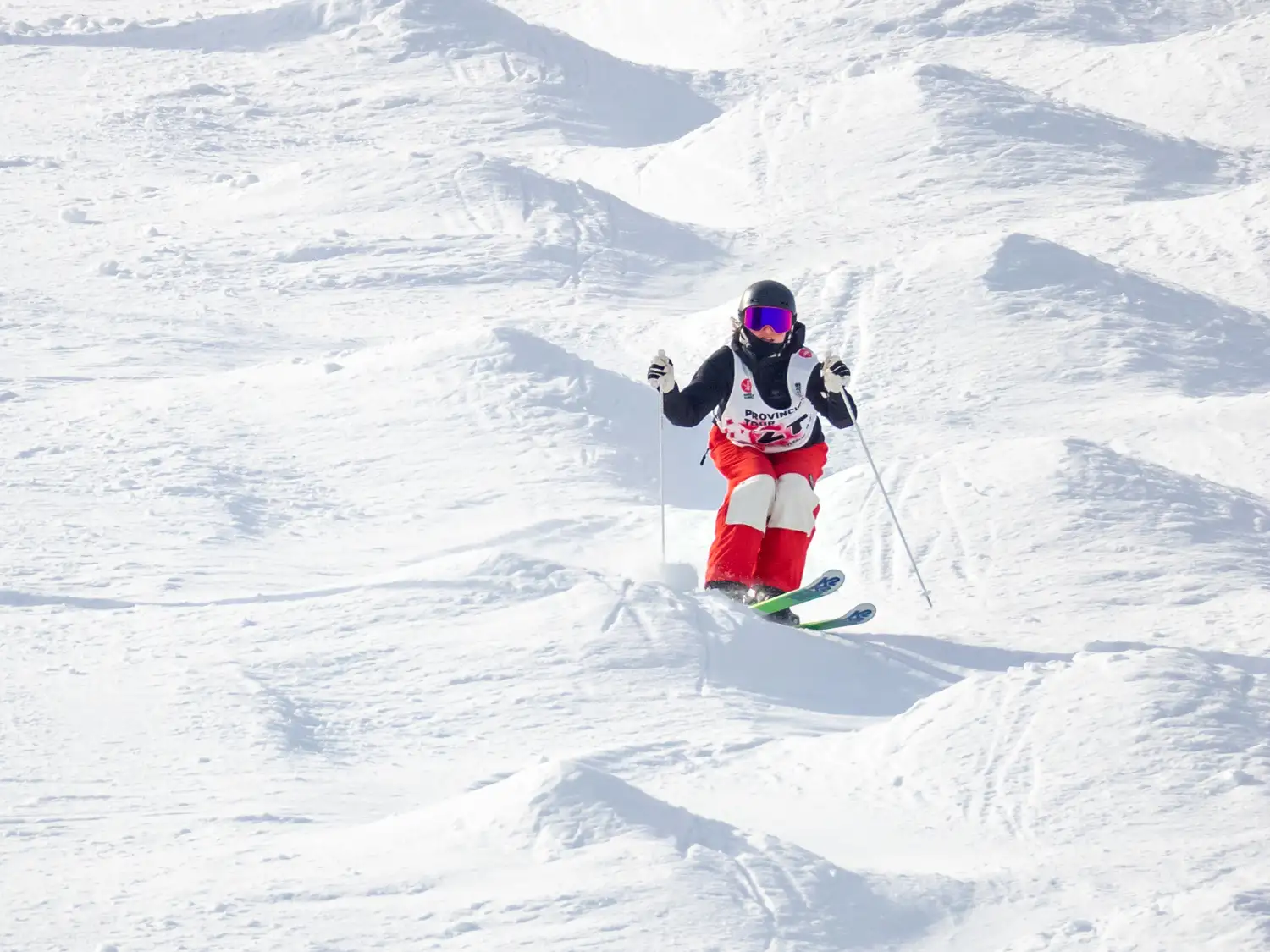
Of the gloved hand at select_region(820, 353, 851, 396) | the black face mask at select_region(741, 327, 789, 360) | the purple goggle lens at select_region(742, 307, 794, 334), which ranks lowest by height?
the gloved hand at select_region(820, 353, 851, 396)

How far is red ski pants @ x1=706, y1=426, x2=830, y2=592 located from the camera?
247 inches

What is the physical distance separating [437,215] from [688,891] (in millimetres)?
8172

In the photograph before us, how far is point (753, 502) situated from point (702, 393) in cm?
46

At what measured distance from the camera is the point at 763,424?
643cm

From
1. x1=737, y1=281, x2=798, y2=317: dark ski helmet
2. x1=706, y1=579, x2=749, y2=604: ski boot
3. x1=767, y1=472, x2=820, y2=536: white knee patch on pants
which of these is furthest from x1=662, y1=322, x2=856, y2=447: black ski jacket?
x1=706, y1=579, x2=749, y2=604: ski boot

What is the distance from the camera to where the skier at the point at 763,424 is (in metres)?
6.27

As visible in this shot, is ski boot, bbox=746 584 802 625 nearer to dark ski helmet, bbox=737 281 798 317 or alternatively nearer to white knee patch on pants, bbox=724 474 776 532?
white knee patch on pants, bbox=724 474 776 532

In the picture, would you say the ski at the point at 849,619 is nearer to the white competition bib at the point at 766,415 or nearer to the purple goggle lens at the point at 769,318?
the white competition bib at the point at 766,415

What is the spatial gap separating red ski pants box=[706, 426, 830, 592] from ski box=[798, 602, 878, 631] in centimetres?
22

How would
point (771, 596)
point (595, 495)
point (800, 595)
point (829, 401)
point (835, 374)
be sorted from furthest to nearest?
point (595, 495) → point (829, 401) → point (835, 374) → point (771, 596) → point (800, 595)

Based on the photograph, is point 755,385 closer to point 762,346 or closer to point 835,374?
point 762,346

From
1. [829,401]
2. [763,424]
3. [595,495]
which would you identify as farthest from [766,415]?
[595,495]

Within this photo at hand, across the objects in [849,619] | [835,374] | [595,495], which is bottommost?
[849,619]

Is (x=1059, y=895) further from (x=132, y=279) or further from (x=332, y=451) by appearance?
(x=132, y=279)
